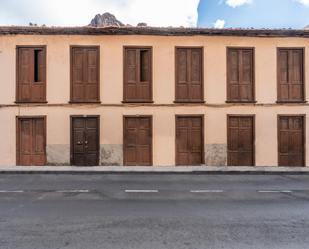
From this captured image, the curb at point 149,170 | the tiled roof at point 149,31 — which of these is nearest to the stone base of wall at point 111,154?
the curb at point 149,170

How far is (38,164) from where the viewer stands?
63.1 ft

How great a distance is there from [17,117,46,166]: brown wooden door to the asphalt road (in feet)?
18.0

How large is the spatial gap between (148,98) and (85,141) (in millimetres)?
3723

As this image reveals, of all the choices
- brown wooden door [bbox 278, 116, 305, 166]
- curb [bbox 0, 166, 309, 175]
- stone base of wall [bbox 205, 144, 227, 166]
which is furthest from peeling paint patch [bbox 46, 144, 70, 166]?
brown wooden door [bbox 278, 116, 305, 166]

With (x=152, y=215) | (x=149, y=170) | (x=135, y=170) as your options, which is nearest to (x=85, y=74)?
(x=135, y=170)

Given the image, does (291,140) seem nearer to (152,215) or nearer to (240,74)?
(240,74)

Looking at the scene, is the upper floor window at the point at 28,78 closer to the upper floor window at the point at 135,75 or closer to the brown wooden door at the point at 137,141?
the upper floor window at the point at 135,75

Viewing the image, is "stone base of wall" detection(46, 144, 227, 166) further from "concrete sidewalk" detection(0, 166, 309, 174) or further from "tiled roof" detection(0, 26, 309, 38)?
"tiled roof" detection(0, 26, 309, 38)

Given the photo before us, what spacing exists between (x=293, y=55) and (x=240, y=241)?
15499 mm

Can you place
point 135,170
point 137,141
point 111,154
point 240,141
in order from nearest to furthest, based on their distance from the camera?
1. point 135,170
2. point 111,154
3. point 137,141
4. point 240,141

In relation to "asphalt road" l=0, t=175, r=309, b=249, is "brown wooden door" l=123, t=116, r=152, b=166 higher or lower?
higher

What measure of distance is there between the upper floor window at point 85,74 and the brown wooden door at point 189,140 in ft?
14.2

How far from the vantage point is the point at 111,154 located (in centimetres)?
1936

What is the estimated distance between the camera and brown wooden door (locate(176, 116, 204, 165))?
769 inches
